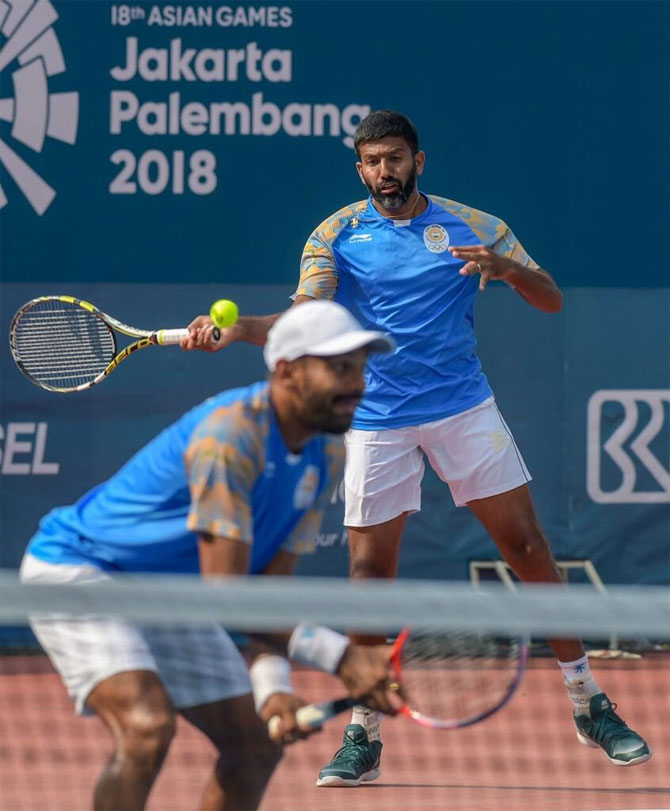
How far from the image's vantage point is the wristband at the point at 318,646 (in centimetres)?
292

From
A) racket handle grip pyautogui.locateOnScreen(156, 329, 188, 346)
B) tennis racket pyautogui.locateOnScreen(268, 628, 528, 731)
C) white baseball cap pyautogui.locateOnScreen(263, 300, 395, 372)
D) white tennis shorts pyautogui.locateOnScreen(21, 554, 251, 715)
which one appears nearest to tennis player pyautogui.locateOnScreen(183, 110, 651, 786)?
racket handle grip pyautogui.locateOnScreen(156, 329, 188, 346)

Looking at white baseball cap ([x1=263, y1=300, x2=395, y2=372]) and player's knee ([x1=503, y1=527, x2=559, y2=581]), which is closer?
white baseball cap ([x1=263, y1=300, x2=395, y2=372])

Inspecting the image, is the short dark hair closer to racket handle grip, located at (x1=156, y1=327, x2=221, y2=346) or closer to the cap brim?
racket handle grip, located at (x1=156, y1=327, x2=221, y2=346)

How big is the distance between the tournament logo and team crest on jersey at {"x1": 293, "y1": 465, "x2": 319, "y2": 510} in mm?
3613

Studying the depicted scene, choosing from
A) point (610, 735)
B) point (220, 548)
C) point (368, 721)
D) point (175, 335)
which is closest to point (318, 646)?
point (220, 548)

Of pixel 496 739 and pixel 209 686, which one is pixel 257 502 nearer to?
pixel 209 686

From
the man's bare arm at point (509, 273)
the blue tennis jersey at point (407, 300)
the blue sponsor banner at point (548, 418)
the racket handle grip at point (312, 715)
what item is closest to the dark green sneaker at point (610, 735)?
the blue tennis jersey at point (407, 300)

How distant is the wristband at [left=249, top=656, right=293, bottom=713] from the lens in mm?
2932

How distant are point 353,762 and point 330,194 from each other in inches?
104

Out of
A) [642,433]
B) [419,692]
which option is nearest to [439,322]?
[419,692]

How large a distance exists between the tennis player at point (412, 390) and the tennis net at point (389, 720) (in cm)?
22

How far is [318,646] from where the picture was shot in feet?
9.61

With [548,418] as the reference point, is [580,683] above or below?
below

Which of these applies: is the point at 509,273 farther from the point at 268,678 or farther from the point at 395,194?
the point at 268,678
